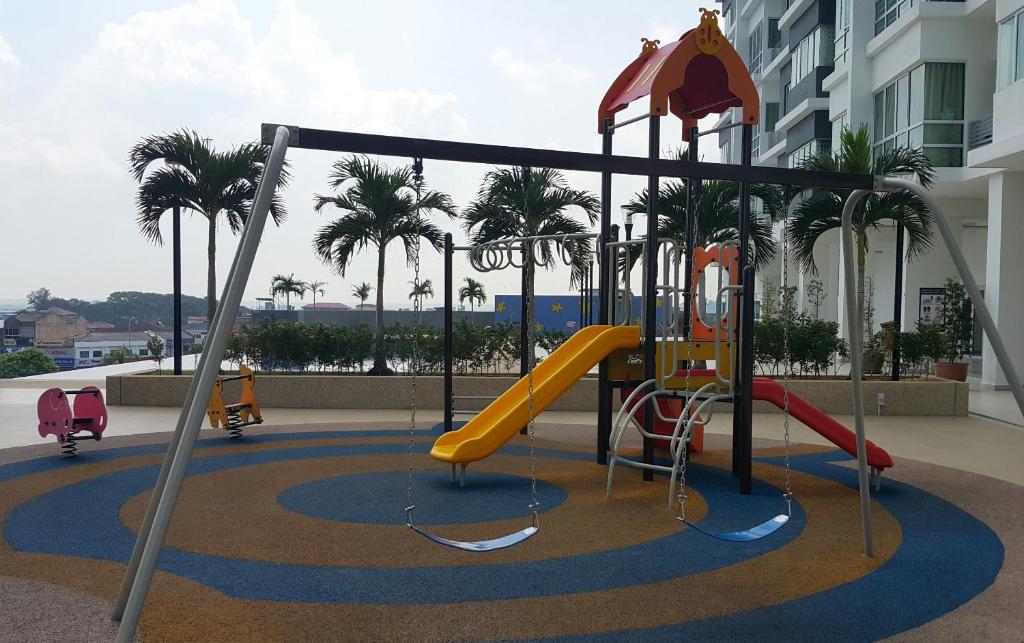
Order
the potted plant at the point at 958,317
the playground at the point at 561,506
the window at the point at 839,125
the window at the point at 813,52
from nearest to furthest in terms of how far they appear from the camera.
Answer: the playground at the point at 561,506 < the potted plant at the point at 958,317 < the window at the point at 839,125 < the window at the point at 813,52

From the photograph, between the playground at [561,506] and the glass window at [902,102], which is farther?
the glass window at [902,102]

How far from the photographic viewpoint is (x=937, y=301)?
60.6 feet

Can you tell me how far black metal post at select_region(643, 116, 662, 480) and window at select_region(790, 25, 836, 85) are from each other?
2081cm

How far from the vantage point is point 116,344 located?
16141 millimetres

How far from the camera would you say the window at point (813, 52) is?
24.8 m

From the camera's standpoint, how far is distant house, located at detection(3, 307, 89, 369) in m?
15.5

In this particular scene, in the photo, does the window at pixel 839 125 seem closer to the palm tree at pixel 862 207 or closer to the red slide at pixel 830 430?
the palm tree at pixel 862 207

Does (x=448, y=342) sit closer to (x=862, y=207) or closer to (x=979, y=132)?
(x=862, y=207)

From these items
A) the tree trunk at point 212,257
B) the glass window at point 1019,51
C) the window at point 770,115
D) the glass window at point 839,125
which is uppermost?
the window at point 770,115

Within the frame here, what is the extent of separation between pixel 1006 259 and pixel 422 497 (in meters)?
12.8

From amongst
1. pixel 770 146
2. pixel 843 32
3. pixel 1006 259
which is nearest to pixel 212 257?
pixel 1006 259

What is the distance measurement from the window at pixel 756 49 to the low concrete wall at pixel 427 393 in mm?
25325

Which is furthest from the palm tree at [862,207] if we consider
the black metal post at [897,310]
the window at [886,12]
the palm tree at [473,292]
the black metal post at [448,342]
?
the palm tree at [473,292]

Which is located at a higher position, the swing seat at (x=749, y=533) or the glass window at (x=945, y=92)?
the glass window at (x=945, y=92)
